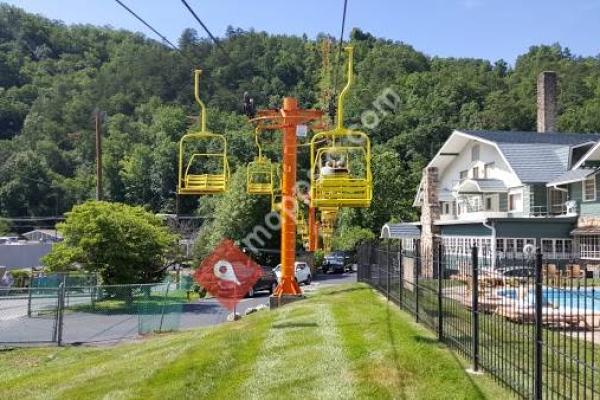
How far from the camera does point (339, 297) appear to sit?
58.1ft

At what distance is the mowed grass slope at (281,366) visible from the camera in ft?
26.2

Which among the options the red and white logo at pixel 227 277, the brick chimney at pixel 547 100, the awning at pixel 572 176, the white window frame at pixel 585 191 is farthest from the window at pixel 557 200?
the red and white logo at pixel 227 277

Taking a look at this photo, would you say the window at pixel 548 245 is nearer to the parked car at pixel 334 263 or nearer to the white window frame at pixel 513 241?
the white window frame at pixel 513 241

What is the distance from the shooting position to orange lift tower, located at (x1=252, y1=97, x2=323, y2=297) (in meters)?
18.4

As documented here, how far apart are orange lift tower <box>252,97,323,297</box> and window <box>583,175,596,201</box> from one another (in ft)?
65.6

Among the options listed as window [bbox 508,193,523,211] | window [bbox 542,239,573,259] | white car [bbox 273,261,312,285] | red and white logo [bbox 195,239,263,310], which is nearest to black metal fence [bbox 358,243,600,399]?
red and white logo [bbox 195,239,263,310]

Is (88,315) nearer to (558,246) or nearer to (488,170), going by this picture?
(558,246)

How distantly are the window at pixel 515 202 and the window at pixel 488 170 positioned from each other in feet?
8.74

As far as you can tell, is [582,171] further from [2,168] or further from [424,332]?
[2,168]

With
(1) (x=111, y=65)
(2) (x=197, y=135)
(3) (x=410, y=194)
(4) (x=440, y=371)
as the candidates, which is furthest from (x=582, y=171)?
(1) (x=111, y=65)

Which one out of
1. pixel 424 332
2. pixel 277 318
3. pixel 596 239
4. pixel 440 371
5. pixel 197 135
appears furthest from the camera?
pixel 596 239

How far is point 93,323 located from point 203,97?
16.5 metres

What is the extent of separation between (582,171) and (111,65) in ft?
248

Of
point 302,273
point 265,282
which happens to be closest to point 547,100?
point 302,273
